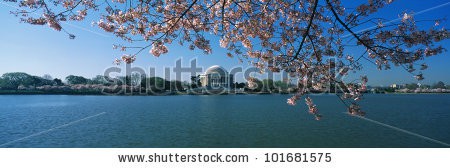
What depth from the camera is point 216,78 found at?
10588 cm

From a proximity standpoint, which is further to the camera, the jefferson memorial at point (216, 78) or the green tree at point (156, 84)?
the jefferson memorial at point (216, 78)

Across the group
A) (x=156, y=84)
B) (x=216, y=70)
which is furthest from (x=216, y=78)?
(x=156, y=84)

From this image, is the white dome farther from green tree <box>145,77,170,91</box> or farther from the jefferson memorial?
green tree <box>145,77,170,91</box>

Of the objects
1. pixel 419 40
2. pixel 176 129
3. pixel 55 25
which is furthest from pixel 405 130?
pixel 55 25

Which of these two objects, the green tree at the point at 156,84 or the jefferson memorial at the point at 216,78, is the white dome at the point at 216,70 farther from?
the green tree at the point at 156,84

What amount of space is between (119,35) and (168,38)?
94cm

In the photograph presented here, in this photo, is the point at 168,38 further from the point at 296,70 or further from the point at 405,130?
the point at 405,130

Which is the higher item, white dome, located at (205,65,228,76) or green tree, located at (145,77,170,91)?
white dome, located at (205,65,228,76)

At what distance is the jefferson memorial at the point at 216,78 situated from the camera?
105 meters

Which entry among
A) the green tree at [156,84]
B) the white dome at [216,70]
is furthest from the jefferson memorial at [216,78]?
the green tree at [156,84]

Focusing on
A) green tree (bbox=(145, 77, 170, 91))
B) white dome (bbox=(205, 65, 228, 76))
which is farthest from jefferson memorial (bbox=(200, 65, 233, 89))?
green tree (bbox=(145, 77, 170, 91))

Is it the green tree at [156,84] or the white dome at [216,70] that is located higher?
the white dome at [216,70]

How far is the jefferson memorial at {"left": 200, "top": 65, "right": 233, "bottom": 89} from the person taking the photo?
4134 inches

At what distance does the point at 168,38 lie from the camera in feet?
20.9
